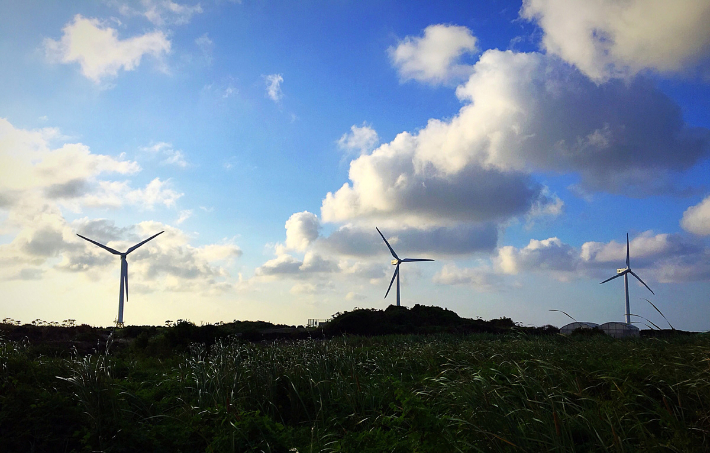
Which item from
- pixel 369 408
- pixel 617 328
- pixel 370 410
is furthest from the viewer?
pixel 617 328

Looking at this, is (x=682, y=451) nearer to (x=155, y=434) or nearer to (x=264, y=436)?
(x=264, y=436)

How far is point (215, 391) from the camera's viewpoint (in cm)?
880

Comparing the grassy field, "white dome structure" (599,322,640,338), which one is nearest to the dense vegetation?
the grassy field

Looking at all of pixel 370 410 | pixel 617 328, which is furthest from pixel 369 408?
pixel 617 328

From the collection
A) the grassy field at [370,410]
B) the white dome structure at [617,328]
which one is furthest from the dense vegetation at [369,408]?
the white dome structure at [617,328]

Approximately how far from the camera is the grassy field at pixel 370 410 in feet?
18.4

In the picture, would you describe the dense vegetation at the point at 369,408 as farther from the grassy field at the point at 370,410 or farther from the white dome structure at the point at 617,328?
the white dome structure at the point at 617,328

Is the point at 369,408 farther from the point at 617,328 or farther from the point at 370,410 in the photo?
the point at 617,328

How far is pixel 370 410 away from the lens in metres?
8.39

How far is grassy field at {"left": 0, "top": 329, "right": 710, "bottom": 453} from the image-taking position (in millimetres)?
5621

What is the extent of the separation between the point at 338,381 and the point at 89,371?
411 centimetres

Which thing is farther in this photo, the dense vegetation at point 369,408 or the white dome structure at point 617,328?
the white dome structure at point 617,328

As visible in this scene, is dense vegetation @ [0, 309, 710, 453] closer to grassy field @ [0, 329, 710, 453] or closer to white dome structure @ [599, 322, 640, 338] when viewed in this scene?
grassy field @ [0, 329, 710, 453]

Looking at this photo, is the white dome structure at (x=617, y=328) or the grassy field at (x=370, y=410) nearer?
the grassy field at (x=370, y=410)
